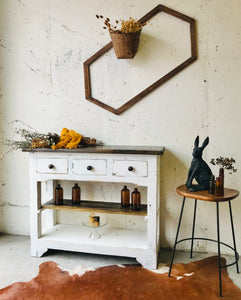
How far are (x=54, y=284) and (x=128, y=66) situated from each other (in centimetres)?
209

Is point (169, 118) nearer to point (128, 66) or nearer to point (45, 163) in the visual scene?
point (128, 66)

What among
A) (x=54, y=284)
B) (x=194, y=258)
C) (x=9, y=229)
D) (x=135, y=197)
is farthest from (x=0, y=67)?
(x=194, y=258)

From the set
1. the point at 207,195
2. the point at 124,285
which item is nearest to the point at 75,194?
the point at 124,285

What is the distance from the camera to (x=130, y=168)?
2.84 metres

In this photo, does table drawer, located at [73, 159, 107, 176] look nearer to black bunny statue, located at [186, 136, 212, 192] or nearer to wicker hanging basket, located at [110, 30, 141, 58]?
black bunny statue, located at [186, 136, 212, 192]

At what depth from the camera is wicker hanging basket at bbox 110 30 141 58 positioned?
117 inches

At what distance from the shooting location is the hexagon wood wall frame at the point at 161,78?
3084 mm

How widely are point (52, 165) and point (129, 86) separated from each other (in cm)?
108

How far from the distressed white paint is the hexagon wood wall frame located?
647 millimetres

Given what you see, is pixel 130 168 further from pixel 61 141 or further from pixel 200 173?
pixel 61 141

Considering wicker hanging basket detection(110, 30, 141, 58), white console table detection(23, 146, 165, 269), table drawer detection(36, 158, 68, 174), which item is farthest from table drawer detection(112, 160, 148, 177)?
wicker hanging basket detection(110, 30, 141, 58)

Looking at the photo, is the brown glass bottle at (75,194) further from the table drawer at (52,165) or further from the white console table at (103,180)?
the table drawer at (52,165)

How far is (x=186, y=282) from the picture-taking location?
8.66 ft

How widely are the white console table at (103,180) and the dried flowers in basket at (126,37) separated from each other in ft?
2.94
